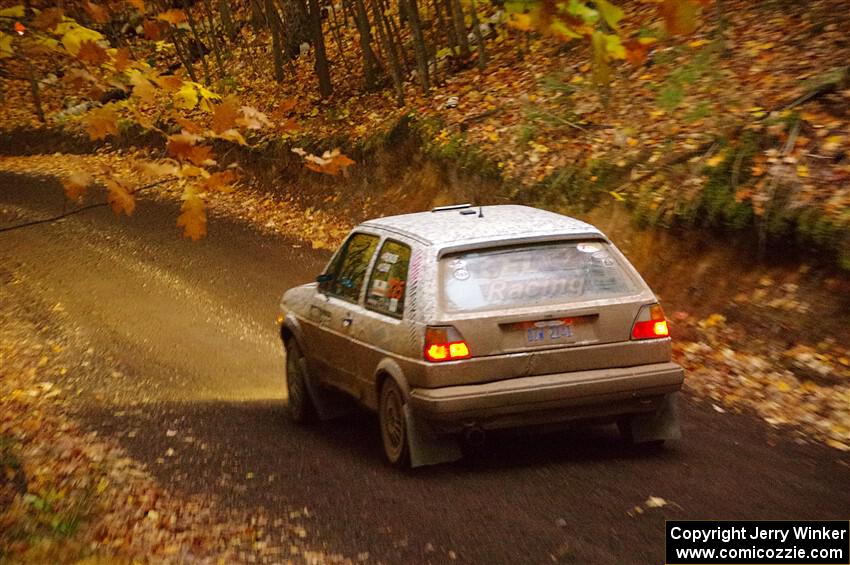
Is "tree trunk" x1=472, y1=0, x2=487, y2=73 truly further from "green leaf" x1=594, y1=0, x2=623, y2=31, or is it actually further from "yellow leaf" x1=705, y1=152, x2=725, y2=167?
"green leaf" x1=594, y1=0, x2=623, y2=31

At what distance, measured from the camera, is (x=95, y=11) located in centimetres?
580

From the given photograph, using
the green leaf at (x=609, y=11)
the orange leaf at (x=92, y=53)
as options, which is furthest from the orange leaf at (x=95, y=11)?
the green leaf at (x=609, y=11)

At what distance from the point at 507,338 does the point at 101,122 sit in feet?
9.36

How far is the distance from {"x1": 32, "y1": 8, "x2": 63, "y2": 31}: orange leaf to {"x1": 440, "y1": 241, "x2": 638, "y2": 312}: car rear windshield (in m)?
2.86

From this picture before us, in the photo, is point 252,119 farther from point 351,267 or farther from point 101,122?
point 351,267

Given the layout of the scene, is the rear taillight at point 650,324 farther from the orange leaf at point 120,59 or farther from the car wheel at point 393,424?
the orange leaf at point 120,59

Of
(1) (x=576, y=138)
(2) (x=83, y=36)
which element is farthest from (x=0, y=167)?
(2) (x=83, y=36)

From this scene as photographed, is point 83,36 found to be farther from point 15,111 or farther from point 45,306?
point 15,111

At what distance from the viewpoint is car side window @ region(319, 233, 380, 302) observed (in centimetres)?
821

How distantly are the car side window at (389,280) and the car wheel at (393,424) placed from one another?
0.55 meters

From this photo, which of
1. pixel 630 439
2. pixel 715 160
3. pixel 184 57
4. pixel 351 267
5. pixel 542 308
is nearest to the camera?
pixel 542 308

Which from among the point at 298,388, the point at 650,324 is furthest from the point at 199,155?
the point at 298,388

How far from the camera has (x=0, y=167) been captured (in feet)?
101

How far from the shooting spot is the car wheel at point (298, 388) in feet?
30.4
